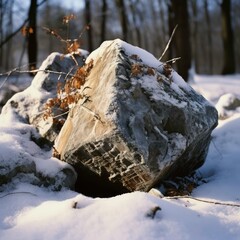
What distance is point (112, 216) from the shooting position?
2734 mm

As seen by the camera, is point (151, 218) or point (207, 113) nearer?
point (151, 218)

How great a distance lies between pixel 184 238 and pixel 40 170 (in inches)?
60.7

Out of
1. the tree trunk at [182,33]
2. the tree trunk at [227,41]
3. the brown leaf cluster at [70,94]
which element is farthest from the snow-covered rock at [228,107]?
the tree trunk at [227,41]

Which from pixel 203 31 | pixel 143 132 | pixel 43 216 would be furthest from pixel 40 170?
pixel 203 31

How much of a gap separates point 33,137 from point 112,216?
188 centimetres

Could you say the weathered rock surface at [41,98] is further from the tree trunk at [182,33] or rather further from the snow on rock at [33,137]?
the tree trunk at [182,33]

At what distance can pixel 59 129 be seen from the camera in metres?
4.36

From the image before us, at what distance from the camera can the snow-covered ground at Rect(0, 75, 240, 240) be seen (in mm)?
2623

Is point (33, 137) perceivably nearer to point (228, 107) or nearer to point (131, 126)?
point (131, 126)

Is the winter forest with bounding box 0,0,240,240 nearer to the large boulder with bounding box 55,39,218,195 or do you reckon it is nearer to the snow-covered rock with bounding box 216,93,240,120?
the large boulder with bounding box 55,39,218,195

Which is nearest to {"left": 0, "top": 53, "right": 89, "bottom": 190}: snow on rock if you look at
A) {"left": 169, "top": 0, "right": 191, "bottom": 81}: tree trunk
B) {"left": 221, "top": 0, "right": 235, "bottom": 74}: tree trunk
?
{"left": 169, "top": 0, "right": 191, "bottom": 81}: tree trunk

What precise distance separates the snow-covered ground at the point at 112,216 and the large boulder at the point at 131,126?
36 cm

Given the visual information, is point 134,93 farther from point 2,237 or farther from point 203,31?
point 203,31

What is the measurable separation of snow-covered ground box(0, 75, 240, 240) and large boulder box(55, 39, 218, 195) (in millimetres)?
361
